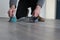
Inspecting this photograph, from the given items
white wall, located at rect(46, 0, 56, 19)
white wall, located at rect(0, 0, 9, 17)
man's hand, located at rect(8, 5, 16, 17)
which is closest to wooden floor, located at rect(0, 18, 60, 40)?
man's hand, located at rect(8, 5, 16, 17)

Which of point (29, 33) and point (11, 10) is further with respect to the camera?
point (11, 10)

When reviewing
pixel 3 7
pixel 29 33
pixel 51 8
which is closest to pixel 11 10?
pixel 29 33

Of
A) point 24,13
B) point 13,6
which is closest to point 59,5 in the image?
point 24,13

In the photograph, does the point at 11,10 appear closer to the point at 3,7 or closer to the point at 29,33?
the point at 29,33

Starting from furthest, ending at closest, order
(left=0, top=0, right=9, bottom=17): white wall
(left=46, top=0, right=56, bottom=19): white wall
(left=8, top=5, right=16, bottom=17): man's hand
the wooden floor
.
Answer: (left=46, top=0, right=56, bottom=19): white wall → (left=0, top=0, right=9, bottom=17): white wall → (left=8, top=5, right=16, bottom=17): man's hand → the wooden floor

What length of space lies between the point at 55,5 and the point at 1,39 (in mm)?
4058

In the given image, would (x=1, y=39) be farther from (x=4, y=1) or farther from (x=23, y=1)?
(x=4, y=1)

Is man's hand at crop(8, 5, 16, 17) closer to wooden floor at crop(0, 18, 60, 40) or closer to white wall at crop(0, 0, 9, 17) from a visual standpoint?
wooden floor at crop(0, 18, 60, 40)

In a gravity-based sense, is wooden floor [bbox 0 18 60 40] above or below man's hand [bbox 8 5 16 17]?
below

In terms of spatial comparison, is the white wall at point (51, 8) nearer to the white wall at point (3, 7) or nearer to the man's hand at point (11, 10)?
the white wall at point (3, 7)

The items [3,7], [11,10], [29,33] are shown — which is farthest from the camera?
[3,7]

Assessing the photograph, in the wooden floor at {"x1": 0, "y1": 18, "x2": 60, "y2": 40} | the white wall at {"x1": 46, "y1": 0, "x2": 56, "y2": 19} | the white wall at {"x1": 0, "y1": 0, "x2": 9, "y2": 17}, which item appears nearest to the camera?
the wooden floor at {"x1": 0, "y1": 18, "x2": 60, "y2": 40}

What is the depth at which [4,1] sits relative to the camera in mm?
4711

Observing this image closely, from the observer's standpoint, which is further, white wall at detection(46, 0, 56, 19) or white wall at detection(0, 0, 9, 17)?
white wall at detection(46, 0, 56, 19)
